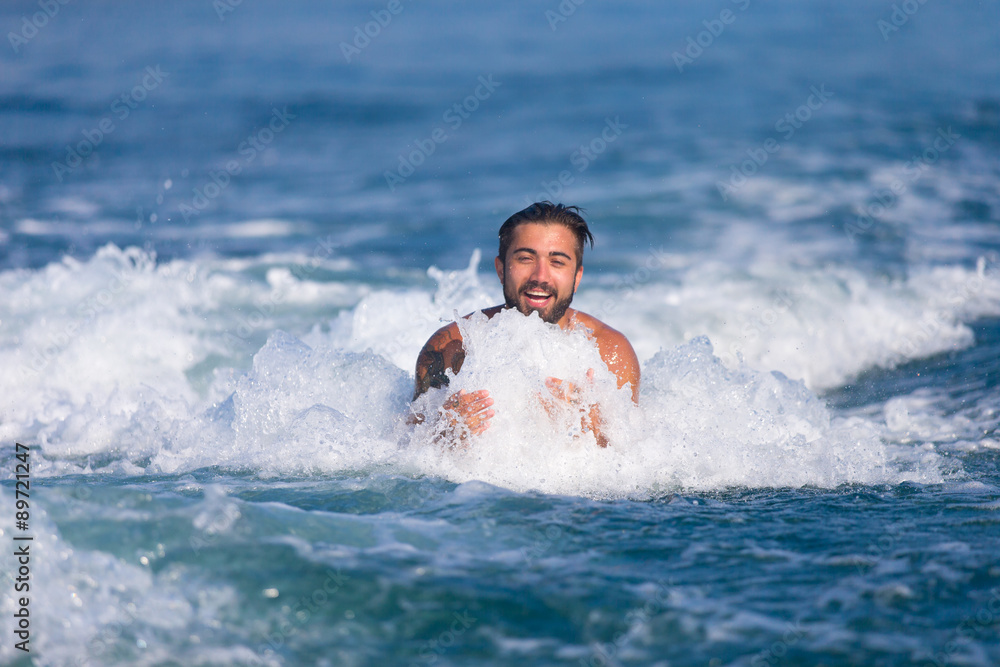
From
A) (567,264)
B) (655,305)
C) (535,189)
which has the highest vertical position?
(535,189)

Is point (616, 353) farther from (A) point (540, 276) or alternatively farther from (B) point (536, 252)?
(B) point (536, 252)

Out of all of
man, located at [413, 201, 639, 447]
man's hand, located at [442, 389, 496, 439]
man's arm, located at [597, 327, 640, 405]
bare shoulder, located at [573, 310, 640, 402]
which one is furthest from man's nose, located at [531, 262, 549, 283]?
man's hand, located at [442, 389, 496, 439]

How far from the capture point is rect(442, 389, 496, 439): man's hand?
499 centimetres

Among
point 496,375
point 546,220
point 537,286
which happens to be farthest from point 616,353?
point 546,220

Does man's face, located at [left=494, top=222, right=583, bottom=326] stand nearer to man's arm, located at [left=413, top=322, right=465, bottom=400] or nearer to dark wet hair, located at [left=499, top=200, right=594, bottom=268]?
dark wet hair, located at [left=499, top=200, right=594, bottom=268]

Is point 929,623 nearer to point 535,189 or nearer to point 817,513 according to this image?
point 817,513

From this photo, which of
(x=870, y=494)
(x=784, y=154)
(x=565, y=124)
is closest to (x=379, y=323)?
(x=870, y=494)

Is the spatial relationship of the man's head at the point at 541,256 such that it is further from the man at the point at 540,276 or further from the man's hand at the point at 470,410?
the man's hand at the point at 470,410

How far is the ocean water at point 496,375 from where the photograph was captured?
336cm

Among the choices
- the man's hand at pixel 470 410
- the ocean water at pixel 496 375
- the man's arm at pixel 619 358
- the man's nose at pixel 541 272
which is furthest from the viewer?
the man's arm at pixel 619 358

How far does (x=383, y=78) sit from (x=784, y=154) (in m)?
11.8

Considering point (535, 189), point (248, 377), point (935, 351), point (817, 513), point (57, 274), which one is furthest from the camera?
point (535, 189)

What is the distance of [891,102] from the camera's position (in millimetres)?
19766

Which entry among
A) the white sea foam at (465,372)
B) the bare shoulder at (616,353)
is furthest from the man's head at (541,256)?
the bare shoulder at (616,353)
